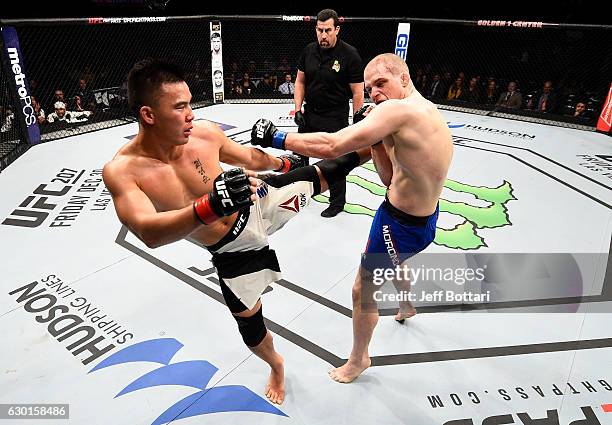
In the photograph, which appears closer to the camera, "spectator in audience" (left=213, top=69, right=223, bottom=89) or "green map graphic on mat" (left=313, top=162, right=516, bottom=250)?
"green map graphic on mat" (left=313, top=162, right=516, bottom=250)

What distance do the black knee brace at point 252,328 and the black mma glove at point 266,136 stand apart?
79 cm

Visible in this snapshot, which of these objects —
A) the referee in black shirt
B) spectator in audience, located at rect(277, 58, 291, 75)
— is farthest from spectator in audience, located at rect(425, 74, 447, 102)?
the referee in black shirt

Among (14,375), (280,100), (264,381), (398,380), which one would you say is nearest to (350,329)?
(398,380)

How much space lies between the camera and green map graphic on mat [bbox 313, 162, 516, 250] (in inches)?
142

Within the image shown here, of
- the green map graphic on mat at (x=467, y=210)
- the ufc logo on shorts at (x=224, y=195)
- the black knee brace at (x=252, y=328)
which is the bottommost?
the green map graphic on mat at (x=467, y=210)

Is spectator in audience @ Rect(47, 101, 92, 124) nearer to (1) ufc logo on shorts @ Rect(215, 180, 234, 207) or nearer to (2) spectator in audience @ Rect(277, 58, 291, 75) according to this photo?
(2) spectator in audience @ Rect(277, 58, 291, 75)

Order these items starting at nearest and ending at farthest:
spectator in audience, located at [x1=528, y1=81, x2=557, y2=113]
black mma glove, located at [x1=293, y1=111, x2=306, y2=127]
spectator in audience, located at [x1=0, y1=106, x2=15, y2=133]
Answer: black mma glove, located at [x1=293, y1=111, x2=306, y2=127] → spectator in audience, located at [x1=0, y1=106, x2=15, y2=133] → spectator in audience, located at [x1=528, y1=81, x2=557, y2=113]

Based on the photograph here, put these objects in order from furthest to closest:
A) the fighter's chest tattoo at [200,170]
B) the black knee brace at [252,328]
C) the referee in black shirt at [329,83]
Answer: the referee in black shirt at [329,83], the black knee brace at [252,328], the fighter's chest tattoo at [200,170]

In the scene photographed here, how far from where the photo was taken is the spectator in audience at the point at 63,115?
6.12m

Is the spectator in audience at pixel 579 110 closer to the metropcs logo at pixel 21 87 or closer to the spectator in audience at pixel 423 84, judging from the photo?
the spectator in audience at pixel 423 84

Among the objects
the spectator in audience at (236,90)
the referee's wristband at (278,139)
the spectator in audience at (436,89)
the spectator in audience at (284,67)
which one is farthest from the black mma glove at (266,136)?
the spectator in audience at (284,67)

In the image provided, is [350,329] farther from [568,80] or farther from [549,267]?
[568,80]

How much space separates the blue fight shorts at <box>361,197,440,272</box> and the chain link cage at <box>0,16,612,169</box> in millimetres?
Result: 5584

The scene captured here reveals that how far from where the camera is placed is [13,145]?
17.2 feet
